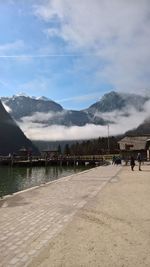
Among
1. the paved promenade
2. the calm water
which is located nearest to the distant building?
the calm water

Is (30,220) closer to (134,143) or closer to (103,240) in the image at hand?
(103,240)

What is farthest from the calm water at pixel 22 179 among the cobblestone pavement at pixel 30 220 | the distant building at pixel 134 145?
the distant building at pixel 134 145

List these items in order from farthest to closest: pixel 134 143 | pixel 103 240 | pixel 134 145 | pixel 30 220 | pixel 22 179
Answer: pixel 134 143
pixel 134 145
pixel 22 179
pixel 30 220
pixel 103 240

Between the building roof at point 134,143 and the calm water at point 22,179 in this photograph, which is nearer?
the calm water at point 22,179

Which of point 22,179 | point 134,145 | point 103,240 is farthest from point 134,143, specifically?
point 103,240

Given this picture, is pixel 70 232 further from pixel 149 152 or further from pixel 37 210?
pixel 149 152

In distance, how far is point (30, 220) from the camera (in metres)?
12.0

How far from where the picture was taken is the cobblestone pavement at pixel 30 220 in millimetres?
8227

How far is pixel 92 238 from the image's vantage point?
9.37m

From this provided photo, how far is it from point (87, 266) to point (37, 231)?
3.61m

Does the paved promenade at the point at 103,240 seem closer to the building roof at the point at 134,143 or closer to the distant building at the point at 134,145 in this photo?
the distant building at the point at 134,145

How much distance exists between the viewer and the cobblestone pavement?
8227 millimetres

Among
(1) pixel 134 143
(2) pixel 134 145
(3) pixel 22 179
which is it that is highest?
(1) pixel 134 143

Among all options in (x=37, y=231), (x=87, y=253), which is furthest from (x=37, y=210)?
(x=87, y=253)
